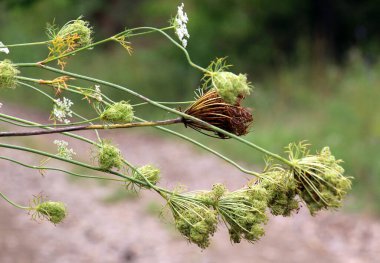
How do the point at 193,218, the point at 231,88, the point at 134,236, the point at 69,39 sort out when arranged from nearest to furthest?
the point at 231,88 → the point at 193,218 → the point at 69,39 → the point at 134,236

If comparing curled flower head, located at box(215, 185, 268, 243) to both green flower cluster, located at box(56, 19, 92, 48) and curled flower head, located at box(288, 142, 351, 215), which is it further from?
green flower cluster, located at box(56, 19, 92, 48)

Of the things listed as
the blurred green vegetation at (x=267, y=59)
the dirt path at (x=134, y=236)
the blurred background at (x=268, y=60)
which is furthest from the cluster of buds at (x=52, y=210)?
the blurred green vegetation at (x=267, y=59)

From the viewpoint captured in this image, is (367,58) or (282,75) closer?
(367,58)

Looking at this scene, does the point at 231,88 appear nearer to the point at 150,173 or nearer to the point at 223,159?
the point at 223,159

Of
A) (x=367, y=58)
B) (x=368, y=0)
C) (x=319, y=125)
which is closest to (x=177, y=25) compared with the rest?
(x=319, y=125)

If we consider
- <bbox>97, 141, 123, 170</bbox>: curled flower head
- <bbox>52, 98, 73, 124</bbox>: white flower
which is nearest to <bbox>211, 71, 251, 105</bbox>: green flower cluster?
<bbox>97, 141, 123, 170</bbox>: curled flower head

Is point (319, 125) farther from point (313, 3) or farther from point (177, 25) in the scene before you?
point (177, 25)

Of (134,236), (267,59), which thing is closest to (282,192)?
(134,236)
